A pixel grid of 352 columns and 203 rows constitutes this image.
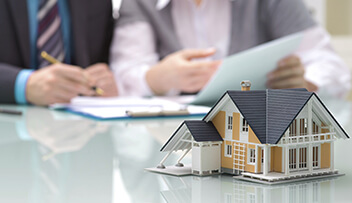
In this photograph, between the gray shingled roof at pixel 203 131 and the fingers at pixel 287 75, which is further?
the fingers at pixel 287 75

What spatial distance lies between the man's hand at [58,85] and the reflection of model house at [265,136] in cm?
81

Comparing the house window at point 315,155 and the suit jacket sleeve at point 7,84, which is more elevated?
the suit jacket sleeve at point 7,84

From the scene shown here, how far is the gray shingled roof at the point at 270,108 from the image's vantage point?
1.30 feet

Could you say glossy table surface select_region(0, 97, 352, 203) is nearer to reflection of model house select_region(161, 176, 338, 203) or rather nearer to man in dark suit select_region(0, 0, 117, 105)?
reflection of model house select_region(161, 176, 338, 203)

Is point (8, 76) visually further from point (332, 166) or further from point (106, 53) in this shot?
point (332, 166)

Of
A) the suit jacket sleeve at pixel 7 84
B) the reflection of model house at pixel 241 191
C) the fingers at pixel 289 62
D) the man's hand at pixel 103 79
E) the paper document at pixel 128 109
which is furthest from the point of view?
the man's hand at pixel 103 79

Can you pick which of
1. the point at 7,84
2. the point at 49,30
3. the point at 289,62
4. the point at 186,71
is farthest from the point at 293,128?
the point at 49,30

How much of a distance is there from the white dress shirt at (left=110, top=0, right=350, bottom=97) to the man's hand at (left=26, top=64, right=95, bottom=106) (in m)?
0.32

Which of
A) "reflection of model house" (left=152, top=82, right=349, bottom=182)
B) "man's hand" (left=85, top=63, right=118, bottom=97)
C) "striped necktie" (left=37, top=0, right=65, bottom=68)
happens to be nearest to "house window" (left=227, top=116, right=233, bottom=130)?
"reflection of model house" (left=152, top=82, right=349, bottom=182)

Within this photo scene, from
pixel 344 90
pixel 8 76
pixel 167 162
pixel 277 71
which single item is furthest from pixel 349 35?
pixel 167 162

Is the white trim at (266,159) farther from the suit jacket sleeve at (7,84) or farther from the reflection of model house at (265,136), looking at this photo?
the suit jacket sleeve at (7,84)

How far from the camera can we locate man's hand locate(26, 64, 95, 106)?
1208mm

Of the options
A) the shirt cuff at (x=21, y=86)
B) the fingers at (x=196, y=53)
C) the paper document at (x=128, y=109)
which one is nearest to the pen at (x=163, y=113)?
the paper document at (x=128, y=109)

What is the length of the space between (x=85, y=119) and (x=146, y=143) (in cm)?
31
